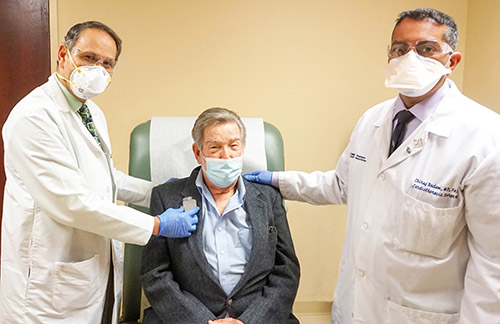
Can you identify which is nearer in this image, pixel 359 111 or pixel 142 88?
pixel 142 88

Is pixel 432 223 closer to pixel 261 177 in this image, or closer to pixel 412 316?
pixel 412 316

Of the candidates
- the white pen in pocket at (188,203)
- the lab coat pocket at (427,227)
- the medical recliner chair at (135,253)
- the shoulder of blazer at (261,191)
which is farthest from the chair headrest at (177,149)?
the lab coat pocket at (427,227)

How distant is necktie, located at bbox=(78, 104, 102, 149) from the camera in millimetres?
1614

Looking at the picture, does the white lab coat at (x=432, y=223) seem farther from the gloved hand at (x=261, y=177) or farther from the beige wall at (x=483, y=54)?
the beige wall at (x=483, y=54)

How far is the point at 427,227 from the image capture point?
1.29m

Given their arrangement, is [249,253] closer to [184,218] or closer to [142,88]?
[184,218]

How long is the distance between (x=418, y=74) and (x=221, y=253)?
2.94 feet

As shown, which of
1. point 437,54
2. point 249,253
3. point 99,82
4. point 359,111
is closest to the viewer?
point 437,54

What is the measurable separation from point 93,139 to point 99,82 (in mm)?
207

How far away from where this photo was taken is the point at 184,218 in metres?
1.56

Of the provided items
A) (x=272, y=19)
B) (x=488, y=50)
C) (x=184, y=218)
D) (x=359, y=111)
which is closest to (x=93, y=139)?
(x=184, y=218)

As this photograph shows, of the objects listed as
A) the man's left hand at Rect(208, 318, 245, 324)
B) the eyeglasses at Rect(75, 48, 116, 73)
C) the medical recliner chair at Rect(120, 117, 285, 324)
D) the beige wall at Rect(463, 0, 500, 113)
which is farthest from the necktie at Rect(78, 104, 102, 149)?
the beige wall at Rect(463, 0, 500, 113)

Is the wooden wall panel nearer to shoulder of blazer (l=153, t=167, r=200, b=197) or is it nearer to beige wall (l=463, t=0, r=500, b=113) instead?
shoulder of blazer (l=153, t=167, r=200, b=197)

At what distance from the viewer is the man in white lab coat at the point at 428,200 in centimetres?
123
